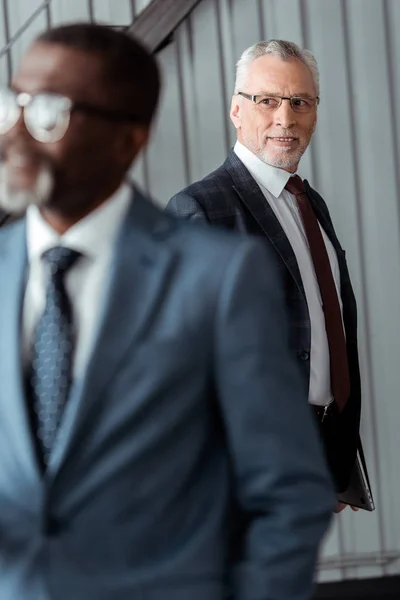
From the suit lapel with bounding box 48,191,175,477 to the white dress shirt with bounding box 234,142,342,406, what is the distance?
1743mm

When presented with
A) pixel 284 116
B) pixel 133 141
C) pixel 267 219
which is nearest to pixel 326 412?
pixel 267 219

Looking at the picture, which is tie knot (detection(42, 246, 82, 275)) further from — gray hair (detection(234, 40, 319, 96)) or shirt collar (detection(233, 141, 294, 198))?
gray hair (detection(234, 40, 319, 96))

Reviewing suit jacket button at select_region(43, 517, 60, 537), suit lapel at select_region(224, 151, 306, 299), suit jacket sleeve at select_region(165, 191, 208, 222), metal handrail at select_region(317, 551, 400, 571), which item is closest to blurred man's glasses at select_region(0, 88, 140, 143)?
suit jacket button at select_region(43, 517, 60, 537)

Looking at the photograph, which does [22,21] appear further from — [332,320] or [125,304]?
[125,304]

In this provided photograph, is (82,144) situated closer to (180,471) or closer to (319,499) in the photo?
(180,471)

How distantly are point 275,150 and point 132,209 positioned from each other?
1.90 metres

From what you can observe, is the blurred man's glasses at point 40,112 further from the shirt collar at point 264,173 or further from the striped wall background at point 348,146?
the striped wall background at point 348,146

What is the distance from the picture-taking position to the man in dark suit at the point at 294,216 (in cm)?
309

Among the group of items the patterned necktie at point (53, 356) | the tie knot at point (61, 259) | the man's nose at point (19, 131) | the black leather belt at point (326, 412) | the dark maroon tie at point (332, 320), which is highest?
the man's nose at point (19, 131)

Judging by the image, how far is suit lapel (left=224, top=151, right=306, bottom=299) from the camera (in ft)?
10.2

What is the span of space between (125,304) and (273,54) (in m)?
2.13

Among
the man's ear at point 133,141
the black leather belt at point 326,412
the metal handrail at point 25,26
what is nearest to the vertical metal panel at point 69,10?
the metal handrail at point 25,26

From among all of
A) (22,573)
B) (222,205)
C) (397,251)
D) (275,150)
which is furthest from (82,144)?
(397,251)

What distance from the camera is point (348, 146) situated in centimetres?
512
